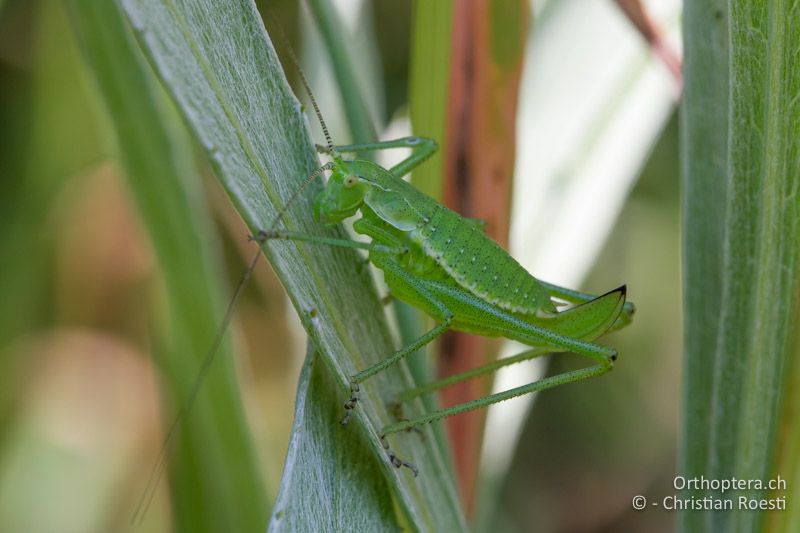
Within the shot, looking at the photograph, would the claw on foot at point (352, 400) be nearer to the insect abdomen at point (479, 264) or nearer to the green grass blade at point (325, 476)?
the green grass blade at point (325, 476)

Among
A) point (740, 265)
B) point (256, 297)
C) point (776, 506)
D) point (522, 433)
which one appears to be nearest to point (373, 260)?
point (740, 265)

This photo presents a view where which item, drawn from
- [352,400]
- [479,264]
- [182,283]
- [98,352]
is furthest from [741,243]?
[98,352]

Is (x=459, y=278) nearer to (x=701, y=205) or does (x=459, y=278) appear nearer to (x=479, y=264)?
(x=479, y=264)

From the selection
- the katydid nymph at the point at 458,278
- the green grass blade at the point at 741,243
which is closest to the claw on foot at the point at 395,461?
the katydid nymph at the point at 458,278

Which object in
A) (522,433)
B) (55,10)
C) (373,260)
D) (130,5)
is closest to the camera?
(130,5)

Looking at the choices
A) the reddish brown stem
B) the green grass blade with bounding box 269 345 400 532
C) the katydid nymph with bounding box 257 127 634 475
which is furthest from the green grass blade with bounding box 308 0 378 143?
the green grass blade with bounding box 269 345 400 532

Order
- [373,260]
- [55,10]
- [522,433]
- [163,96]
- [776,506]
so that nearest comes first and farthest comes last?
[776,506], [373,260], [163,96], [55,10], [522,433]

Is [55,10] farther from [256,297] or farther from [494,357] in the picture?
[494,357]

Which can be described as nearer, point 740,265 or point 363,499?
point 363,499
